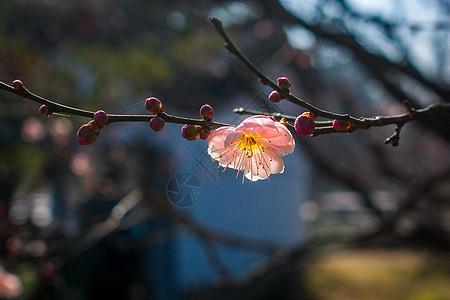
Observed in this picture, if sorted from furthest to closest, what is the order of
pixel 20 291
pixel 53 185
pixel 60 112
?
pixel 53 185 → pixel 20 291 → pixel 60 112

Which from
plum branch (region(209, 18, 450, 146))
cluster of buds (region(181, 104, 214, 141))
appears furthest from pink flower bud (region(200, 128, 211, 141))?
plum branch (region(209, 18, 450, 146))

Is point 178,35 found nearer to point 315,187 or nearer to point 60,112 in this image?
point 60,112

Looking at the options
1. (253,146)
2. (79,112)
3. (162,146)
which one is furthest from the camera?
(162,146)

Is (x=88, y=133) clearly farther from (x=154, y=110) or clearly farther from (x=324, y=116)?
(x=324, y=116)

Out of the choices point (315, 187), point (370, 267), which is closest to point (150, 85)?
point (370, 267)

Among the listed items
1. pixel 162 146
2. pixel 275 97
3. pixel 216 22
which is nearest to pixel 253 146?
pixel 275 97

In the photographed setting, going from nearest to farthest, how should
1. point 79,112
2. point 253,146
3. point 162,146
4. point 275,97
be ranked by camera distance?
1. point 79,112
2. point 275,97
3. point 253,146
4. point 162,146

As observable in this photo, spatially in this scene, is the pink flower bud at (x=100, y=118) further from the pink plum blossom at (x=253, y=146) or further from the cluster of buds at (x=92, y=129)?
the pink plum blossom at (x=253, y=146)
